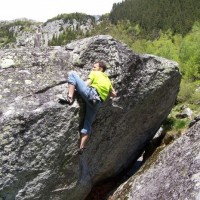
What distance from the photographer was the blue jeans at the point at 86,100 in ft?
42.2

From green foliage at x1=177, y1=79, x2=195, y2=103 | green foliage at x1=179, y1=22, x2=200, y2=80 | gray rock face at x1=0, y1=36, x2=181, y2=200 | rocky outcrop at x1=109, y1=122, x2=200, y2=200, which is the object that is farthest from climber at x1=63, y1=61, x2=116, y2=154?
green foliage at x1=179, y1=22, x2=200, y2=80

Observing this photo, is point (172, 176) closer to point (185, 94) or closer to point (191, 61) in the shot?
point (185, 94)

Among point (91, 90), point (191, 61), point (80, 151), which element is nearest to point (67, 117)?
point (91, 90)

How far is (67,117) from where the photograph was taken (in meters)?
12.8

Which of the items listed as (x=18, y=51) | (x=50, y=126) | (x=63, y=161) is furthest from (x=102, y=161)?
(x=18, y=51)

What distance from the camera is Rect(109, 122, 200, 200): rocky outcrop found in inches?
479

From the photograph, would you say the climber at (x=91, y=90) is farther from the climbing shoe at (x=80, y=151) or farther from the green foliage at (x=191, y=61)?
the green foliage at (x=191, y=61)

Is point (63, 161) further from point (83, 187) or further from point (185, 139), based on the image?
point (185, 139)

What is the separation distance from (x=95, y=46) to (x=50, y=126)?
12.6 feet

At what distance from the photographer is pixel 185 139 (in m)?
14.6

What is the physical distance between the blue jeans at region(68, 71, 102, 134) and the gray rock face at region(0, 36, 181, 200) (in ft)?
0.86

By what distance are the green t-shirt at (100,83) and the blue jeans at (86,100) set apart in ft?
1.04

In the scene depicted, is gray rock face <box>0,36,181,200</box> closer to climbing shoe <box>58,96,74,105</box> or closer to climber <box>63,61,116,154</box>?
climbing shoe <box>58,96,74,105</box>

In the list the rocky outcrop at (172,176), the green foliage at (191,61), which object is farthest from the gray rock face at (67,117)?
the green foliage at (191,61)
